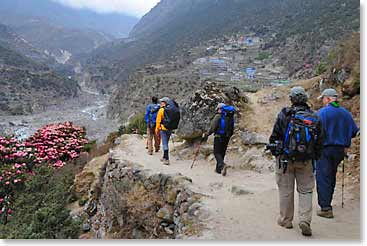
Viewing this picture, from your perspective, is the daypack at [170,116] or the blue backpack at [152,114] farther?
the blue backpack at [152,114]

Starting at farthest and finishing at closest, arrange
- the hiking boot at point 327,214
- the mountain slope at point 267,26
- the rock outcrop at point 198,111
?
the mountain slope at point 267,26, the rock outcrop at point 198,111, the hiking boot at point 327,214

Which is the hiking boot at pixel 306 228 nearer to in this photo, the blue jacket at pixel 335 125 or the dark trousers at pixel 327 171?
the dark trousers at pixel 327 171

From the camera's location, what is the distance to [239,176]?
7613 millimetres

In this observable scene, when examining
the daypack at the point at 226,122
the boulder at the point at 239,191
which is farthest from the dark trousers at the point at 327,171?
the daypack at the point at 226,122

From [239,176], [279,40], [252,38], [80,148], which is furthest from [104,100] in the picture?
[239,176]

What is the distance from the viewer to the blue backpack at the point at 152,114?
8.84m

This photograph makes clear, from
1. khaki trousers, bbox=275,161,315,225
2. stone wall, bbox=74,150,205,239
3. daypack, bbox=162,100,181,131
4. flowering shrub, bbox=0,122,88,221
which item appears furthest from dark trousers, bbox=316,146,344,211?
flowering shrub, bbox=0,122,88,221

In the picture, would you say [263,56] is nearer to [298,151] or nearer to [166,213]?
[166,213]

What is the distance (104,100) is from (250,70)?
166ft

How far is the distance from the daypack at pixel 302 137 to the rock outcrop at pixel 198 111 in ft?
17.1

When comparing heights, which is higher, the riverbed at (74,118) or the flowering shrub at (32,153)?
the flowering shrub at (32,153)

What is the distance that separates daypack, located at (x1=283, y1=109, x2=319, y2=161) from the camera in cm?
424

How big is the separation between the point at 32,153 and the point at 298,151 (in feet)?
36.3

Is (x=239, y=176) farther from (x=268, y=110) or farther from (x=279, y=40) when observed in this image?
(x=279, y=40)
